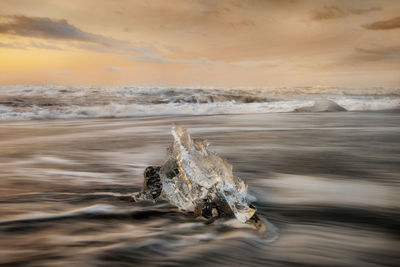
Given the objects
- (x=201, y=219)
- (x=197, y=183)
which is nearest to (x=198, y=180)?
(x=197, y=183)

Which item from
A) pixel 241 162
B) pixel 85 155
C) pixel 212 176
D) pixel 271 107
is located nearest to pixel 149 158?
pixel 85 155

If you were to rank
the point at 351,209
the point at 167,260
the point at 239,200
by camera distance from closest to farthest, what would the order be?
1. the point at 167,260
2. the point at 239,200
3. the point at 351,209

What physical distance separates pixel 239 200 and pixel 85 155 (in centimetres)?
263

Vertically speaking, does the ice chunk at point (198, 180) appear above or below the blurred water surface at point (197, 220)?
above

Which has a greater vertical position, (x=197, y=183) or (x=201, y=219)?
(x=197, y=183)

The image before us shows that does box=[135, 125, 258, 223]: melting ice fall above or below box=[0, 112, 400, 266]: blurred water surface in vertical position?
above

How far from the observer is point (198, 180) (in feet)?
4.99

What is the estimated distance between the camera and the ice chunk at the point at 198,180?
1.47m

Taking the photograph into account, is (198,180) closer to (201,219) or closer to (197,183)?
Answer: (197,183)

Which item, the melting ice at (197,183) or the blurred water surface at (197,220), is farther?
the melting ice at (197,183)

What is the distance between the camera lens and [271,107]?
42.1 ft

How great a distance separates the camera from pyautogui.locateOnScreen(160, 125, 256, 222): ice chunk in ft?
4.84

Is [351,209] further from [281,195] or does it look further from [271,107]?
[271,107]

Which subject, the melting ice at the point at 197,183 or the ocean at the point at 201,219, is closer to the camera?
the ocean at the point at 201,219
